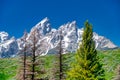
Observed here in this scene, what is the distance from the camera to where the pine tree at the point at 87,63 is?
40.1 m

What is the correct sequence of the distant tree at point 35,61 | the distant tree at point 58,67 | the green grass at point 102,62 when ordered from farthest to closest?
the green grass at point 102,62 < the distant tree at point 58,67 < the distant tree at point 35,61

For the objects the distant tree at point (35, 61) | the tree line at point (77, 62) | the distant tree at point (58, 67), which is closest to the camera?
the tree line at point (77, 62)

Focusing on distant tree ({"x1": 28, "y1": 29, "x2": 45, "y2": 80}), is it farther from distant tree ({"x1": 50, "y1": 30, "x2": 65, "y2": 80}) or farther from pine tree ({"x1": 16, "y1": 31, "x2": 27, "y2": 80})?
distant tree ({"x1": 50, "y1": 30, "x2": 65, "y2": 80})

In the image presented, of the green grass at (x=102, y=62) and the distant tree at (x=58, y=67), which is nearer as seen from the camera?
the distant tree at (x=58, y=67)

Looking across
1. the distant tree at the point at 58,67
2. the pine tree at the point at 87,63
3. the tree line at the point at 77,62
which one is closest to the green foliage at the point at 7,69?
the distant tree at the point at 58,67

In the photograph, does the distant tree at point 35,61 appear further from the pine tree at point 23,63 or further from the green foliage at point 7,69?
the green foliage at point 7,69

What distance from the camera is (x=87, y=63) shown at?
1582 inches

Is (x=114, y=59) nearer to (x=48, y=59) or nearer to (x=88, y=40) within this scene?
(x=48, y=59)

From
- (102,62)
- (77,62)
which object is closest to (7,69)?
(102,62)

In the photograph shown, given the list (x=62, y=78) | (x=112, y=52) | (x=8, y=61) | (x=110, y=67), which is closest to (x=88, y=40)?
(x=62, y=78)

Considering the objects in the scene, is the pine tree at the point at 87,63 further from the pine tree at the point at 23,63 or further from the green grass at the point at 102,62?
the green grass at the point at 102,62

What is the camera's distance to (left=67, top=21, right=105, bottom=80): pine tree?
4009cm

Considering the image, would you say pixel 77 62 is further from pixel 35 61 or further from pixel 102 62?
pixel 102 62

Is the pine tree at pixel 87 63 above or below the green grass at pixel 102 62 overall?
below
